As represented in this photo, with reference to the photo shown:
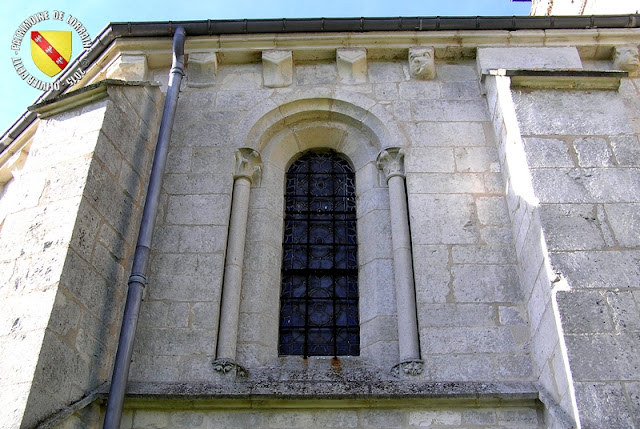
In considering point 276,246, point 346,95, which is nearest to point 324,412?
point 276,246

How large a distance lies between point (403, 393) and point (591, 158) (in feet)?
8.04

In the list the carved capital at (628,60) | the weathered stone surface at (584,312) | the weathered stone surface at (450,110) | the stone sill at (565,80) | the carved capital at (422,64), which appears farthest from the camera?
the carved capital at (628,60)

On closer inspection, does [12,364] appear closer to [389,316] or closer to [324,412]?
[324,412]

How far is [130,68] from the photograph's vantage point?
26.8 ft

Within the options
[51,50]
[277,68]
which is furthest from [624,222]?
[51,50]

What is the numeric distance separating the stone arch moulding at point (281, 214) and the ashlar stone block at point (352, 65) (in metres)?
0.27

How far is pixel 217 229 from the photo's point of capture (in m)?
6.83

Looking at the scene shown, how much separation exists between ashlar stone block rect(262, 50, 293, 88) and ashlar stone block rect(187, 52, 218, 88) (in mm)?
506

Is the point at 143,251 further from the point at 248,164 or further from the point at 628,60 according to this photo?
the point at 628,60

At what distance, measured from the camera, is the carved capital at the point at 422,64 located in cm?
801

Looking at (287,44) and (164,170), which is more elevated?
(287,44)

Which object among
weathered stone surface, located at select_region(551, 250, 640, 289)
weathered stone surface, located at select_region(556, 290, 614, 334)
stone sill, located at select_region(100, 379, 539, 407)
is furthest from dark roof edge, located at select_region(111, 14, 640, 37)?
stone sill, located at select_region(100, 379, 539, 407)

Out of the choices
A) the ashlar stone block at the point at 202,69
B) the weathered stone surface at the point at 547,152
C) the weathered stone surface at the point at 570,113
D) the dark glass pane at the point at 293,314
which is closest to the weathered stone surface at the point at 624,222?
the weathered stone surface at the point at 547,152

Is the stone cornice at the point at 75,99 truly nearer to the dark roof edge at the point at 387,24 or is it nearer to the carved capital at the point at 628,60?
the dark roof edge at the point at 387,24
